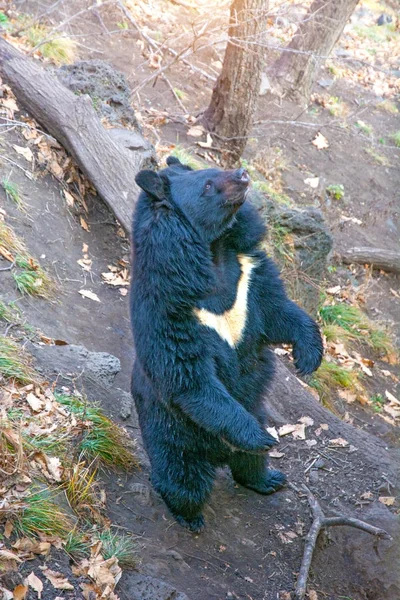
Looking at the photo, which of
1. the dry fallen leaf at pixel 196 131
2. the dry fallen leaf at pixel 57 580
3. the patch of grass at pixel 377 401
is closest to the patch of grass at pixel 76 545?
the dry fallen leaf at pixel 57 580

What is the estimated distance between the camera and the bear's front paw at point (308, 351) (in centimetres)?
423

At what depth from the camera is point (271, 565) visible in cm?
401

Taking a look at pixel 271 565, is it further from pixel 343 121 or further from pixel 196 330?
pixel 343 121

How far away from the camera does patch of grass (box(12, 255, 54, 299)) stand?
17.4ft

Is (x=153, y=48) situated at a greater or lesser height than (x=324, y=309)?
greater

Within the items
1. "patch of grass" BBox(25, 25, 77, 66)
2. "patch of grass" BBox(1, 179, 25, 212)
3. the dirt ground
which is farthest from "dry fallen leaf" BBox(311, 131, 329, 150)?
"patch of grass" BBox(1, 179, 25, 212)

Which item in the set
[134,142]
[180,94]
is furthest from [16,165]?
[180,94]

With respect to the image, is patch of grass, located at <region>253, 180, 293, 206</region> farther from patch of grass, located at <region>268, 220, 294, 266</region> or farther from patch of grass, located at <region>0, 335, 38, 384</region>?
patch of grass, located at <region>0, 335, 38, 384</region>

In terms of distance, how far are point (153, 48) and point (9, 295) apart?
6462mm

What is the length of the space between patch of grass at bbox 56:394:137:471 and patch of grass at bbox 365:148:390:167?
8811 mm

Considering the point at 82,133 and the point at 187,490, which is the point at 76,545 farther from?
the point at 82,133

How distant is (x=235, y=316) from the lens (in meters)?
4.02

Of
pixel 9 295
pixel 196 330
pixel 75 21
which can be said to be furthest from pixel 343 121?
pixel 196 330

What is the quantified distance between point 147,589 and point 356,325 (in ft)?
17.5
